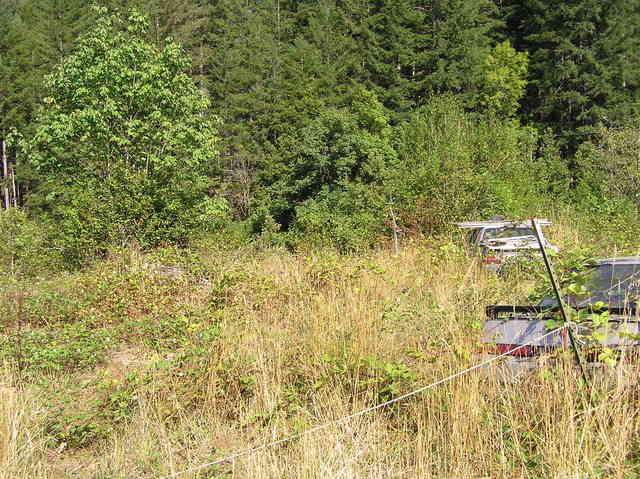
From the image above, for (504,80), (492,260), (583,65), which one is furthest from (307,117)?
(492,260)

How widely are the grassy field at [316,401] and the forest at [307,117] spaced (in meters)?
8.10

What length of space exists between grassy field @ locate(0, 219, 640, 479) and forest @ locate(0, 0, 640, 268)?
319 inches

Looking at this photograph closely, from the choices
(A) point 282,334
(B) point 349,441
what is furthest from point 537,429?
(A) point 282,334

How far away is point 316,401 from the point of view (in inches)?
158

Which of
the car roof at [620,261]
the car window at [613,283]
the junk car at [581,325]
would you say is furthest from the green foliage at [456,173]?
the junk car at [581,325]

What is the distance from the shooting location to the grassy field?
3164 millimetres

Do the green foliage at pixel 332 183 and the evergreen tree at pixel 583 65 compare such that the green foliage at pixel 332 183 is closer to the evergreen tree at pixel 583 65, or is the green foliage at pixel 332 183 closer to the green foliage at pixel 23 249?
the green foliage at pixel 23 249

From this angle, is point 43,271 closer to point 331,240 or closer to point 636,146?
point 331,240

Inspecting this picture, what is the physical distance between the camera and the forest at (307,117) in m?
15.9

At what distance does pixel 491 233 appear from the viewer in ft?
30.5

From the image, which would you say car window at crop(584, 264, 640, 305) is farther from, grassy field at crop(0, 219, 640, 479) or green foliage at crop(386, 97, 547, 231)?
green foliage at crop(386, 97, 547, 231)

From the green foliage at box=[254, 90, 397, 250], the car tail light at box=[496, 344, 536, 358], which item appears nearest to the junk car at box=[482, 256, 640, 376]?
the car tail light at box=[496, 344, 536, 358]

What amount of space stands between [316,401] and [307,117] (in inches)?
1278

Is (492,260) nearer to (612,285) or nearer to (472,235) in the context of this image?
(472,235)
